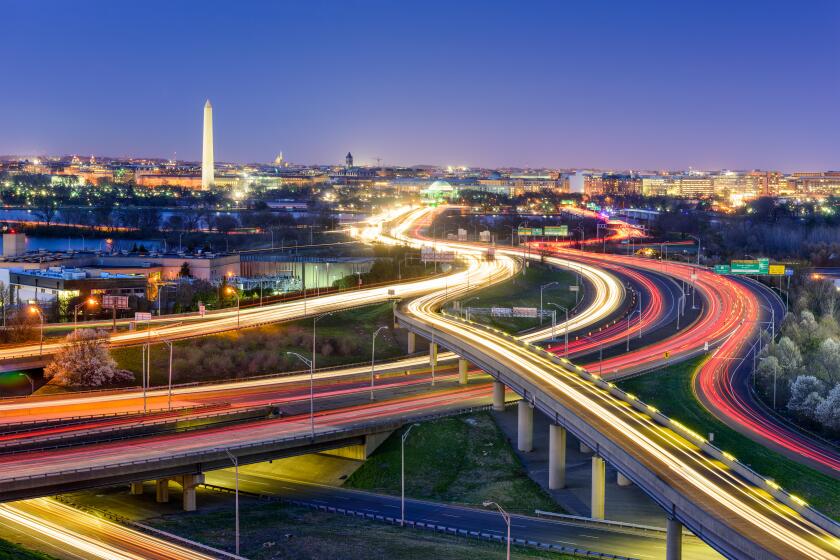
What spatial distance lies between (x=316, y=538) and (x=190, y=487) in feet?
22.4

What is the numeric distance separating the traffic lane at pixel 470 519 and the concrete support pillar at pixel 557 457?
11.0 feet

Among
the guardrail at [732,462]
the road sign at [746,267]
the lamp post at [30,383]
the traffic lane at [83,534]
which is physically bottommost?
the traffic lane at [83,534]

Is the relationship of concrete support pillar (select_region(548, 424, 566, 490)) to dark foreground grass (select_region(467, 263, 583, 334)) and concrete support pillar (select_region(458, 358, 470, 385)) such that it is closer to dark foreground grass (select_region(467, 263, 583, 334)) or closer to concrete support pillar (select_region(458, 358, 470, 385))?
concrete support pillar (select_region(458, 358, 470, 385))

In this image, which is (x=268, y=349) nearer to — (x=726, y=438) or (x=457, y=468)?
(x=457, y=468)

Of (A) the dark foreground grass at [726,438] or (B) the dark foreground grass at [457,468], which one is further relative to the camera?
(A) the dark foreground grass at [726,438]

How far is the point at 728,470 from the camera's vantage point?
100 feet

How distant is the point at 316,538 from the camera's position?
106 feet

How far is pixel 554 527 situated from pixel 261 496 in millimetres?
11588

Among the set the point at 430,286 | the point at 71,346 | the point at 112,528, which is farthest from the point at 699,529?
the point at 430,286

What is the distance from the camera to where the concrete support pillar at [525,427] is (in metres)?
43.2

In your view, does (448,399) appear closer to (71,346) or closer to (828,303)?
(71,346)

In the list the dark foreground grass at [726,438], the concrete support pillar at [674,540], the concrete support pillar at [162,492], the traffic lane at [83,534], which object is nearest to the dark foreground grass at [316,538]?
the traffic lane at [83,534]

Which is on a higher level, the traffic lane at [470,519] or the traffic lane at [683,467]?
the traffic lane at [683,467]

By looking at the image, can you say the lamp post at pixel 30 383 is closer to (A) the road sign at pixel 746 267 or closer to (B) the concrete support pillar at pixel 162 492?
(B) the concrete support pillar at pixel 162 492
